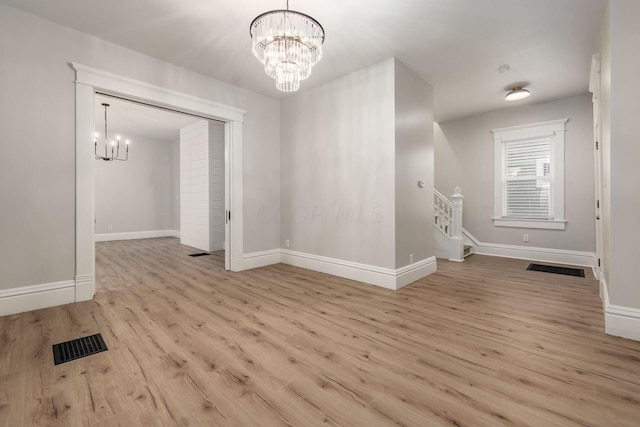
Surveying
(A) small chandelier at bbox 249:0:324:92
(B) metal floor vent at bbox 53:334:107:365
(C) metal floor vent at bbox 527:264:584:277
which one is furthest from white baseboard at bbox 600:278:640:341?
(B) metal floor vent at bbox 53:334:107:365

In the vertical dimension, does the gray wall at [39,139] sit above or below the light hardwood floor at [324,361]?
above

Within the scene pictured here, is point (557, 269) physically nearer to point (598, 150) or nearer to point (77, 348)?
point (598, 150)

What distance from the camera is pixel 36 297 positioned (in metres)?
2.81

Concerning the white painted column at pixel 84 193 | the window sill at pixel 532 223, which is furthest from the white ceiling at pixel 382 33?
the window sill at pixel 532 223

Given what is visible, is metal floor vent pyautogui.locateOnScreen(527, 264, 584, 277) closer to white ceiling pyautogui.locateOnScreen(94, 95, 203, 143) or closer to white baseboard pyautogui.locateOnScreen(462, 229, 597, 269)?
white baseboard pyautogui.locateOnScreen(462, 229, 597, 269)

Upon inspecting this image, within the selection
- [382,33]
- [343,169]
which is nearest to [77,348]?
[343,169]

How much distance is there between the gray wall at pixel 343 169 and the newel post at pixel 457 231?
2.36m

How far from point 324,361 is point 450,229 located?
4.41 m

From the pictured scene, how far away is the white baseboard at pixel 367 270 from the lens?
361 centimetres

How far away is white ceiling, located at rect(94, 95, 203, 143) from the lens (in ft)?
19.1

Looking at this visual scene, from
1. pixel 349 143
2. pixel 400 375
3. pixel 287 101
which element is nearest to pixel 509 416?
pixel 400 375

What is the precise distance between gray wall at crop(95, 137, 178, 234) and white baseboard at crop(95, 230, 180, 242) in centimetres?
10

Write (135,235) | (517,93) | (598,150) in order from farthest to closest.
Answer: (135,235) → (517,93) → (598,150)

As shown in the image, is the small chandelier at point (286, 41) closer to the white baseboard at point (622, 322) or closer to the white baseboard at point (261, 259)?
the white baseboard at point (261, 259)
